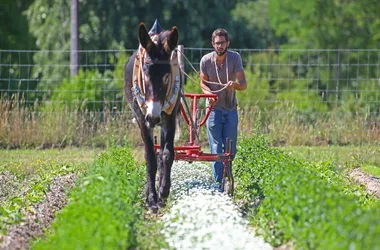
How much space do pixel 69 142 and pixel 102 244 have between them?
Result: 10.7 meters

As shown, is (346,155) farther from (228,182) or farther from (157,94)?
(157,94)

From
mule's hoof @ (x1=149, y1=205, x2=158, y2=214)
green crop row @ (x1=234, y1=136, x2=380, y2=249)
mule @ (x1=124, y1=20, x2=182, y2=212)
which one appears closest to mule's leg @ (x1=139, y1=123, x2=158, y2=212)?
mule @ (x1=124, y1=20, x2=182, y2=212)

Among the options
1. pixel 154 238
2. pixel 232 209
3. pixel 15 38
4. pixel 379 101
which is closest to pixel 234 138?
pixel 232 209

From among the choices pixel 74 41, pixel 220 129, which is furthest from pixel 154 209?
pixel 74 41

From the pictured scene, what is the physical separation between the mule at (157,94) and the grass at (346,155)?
159 inches

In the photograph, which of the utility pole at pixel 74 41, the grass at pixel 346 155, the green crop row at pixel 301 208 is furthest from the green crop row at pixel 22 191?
the utility pole at pixel 74 41

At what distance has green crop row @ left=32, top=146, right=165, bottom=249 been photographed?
7262 millimetres

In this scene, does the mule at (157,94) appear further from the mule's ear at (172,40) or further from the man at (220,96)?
the man at (220,96)

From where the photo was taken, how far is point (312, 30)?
129 ft

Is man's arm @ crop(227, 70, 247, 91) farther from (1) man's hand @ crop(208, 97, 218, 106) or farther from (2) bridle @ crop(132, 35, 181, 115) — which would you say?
(2) bridle @ crop(132, 35, 181, 115)

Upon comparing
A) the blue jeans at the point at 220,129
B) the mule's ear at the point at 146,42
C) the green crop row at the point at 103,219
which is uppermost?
the mule's ear at the point at 146,42

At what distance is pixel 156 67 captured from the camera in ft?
34.8

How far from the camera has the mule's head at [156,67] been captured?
10445 millimetres

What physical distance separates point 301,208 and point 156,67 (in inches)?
118
